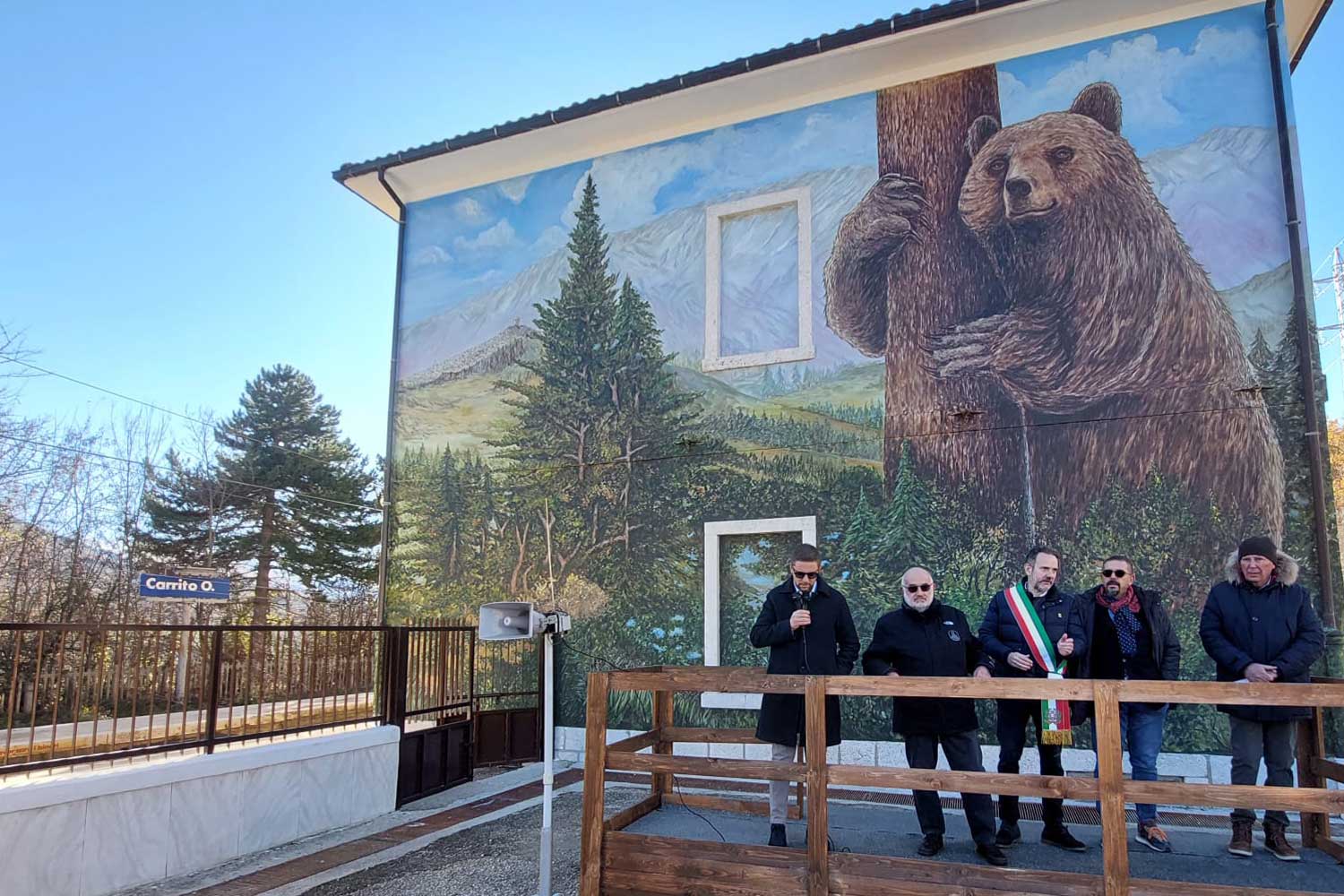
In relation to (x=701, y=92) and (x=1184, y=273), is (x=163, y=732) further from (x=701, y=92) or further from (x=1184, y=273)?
(x=1184, y=273)

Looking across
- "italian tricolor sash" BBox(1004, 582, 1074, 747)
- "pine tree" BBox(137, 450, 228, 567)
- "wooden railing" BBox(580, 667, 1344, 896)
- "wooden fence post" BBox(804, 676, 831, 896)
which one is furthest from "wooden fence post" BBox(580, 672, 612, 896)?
"pine tree" BBox(137, 450, 228, 567)

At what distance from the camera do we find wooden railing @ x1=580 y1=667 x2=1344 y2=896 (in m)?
3.87

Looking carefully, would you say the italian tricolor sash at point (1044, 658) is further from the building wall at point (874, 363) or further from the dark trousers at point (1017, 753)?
the building wall at point (874, 363)

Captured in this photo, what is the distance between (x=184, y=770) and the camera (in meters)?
5.76

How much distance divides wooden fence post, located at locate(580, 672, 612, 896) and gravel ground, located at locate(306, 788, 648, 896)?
53 cm

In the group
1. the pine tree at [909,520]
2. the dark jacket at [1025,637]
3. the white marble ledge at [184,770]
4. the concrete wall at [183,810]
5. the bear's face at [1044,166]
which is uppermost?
the bear's face at [1044,166]

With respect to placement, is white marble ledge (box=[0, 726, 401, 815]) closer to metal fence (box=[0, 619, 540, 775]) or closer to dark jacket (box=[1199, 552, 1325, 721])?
metal fence (box=[0, 619, 540, 775])

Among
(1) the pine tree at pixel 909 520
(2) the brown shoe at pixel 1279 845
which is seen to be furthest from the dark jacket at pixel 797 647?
(1) the pine tree at pixel 909 520

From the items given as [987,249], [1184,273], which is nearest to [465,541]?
[987,249]

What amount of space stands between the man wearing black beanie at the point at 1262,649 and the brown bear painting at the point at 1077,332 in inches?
136

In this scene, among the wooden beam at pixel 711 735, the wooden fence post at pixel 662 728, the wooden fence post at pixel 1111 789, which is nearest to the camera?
the wooden fence post at pixel 1111 789

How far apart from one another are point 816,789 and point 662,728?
6.39 feet

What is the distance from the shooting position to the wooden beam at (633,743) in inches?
203

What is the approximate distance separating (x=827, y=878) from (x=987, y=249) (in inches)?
273
